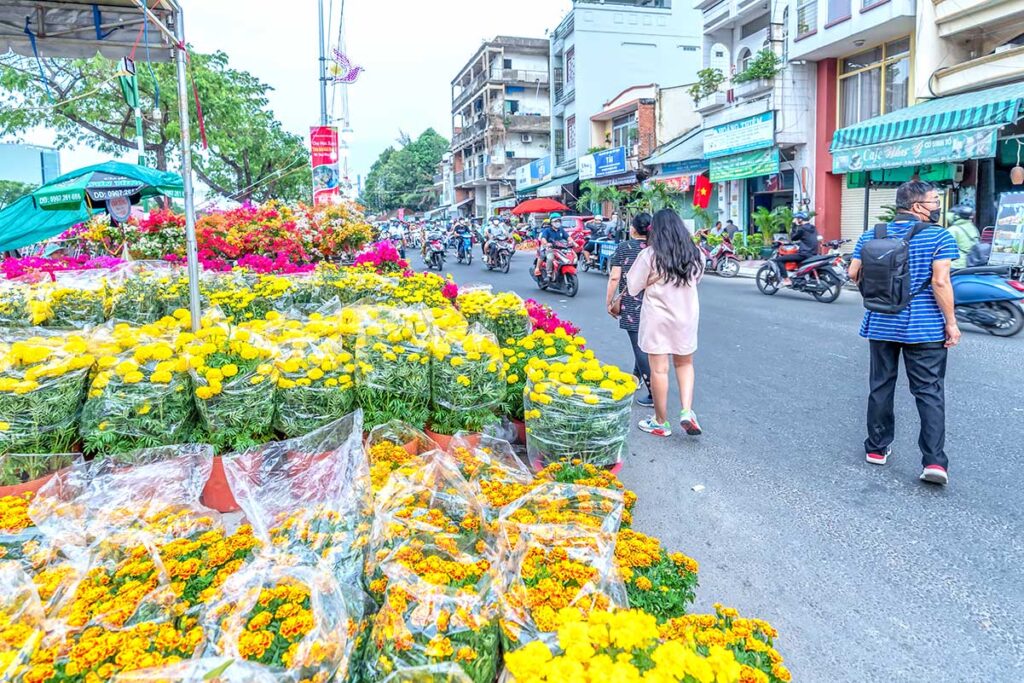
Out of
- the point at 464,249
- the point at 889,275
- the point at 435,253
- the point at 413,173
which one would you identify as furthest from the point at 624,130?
the point at 413,173

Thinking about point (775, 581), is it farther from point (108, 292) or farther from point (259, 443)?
point (108, 292)

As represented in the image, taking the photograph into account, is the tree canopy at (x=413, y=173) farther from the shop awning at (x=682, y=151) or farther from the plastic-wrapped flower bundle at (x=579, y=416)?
the plastic-wrapped flower bundle at (x=579, y=416)

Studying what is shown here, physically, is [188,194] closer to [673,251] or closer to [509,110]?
[673,251]

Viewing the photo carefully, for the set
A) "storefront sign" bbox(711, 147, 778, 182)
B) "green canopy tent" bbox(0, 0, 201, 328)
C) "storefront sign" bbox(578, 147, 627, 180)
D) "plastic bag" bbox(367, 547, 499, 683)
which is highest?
"storefront sign" bbox(578, 147, 627, 180)

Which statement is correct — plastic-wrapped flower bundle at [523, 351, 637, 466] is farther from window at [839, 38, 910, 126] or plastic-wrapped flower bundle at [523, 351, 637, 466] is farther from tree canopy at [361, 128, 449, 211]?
tree canopy at [361, 128, 449, 211]

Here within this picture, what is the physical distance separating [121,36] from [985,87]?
46.6 ft

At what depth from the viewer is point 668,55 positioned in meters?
35.0

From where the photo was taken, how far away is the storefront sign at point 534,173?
37.0 meters

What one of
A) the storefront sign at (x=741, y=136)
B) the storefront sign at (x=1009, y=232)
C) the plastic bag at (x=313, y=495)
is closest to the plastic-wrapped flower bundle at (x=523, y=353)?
the plastic bag at (x=313, y=495)

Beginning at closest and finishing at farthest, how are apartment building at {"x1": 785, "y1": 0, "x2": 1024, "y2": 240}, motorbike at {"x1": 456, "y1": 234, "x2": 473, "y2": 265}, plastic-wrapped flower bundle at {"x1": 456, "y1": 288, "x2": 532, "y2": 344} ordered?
1. plastic-wrapped flower bundle at {"x1": 456, "y1": 288, "x2": 532, "y2": 344}
2. apartment building at {"x1": 785, "y1": 0, "x2": 1024, "y2": 240}
3. motorbike at {"x1": 456, "y1": 234, "x2": 473, "y2": 265}

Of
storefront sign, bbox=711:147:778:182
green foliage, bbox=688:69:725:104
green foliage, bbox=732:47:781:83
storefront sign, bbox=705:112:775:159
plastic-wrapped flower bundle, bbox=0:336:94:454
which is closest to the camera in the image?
plastic-wrapped flower bundle, bbox=0:336:94:454

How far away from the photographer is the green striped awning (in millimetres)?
11562

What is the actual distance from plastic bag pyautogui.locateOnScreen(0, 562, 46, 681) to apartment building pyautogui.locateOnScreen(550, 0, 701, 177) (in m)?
31.1

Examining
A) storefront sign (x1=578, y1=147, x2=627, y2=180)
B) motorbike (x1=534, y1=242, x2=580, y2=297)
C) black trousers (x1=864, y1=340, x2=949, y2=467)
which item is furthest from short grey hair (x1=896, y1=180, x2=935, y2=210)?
storefront sign (x1=578, y1=147, x2=627, y2=180)
